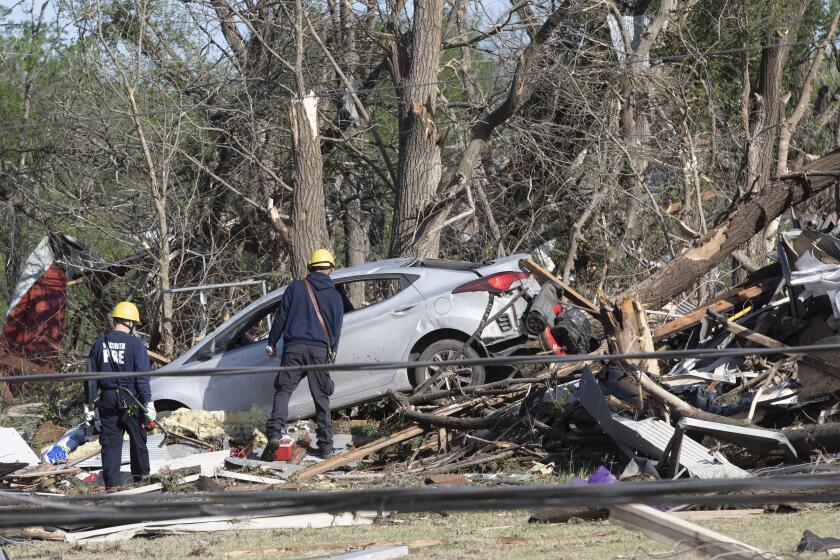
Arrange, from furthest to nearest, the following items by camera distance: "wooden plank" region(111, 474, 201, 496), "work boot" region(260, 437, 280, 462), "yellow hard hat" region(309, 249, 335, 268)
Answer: "yellow hard hat" region(309, 249, 335, 268), "work boot" region(260, 437, 280, 462), "wooden plank" region(111, 474, 201, 496)

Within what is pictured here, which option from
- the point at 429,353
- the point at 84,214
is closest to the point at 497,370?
the point at 429,353

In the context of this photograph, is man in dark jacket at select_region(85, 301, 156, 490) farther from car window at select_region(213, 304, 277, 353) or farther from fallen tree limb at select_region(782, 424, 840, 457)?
fallen tree limb at select_region(782, 424, 840, 457)

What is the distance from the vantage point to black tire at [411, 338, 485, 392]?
1077 cm

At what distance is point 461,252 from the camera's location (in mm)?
17109

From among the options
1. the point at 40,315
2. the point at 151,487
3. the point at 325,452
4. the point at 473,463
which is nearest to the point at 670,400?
the point at 473,463

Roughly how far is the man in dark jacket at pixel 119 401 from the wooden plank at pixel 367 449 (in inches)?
57.6

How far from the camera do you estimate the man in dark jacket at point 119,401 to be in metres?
9.26

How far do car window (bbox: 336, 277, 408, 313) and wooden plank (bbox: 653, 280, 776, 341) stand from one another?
2714 mm

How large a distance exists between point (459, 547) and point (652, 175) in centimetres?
1271

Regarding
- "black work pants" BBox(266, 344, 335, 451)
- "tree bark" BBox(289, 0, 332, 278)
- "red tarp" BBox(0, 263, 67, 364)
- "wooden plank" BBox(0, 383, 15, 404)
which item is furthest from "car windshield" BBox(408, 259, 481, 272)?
"red tarp" BBox(0, 263, 67, 364)

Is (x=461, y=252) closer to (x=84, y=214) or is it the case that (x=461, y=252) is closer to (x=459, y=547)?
(x=84, y=214)

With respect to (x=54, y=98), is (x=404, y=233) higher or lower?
lower

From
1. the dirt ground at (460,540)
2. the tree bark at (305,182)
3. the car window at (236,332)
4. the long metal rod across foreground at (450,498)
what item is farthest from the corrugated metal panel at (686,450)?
the tree bark at (305,182)

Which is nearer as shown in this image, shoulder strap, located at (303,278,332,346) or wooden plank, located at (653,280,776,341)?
shoulder strap, located at (303,278,332,346)
